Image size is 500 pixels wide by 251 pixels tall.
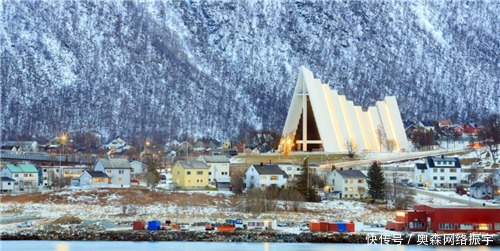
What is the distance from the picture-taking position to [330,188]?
46.6 metres

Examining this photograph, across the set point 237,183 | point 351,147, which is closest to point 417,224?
point 237,183

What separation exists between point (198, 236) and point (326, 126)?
28.5 m

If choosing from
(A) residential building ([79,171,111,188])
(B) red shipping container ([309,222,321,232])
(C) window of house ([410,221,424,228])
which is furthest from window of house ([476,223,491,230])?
(A) residential building ([79,171,111,188])

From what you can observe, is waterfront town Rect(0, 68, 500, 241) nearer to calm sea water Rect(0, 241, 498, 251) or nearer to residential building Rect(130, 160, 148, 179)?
residential building Rect(130, 160, 148, 179)

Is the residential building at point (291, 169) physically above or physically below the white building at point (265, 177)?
above

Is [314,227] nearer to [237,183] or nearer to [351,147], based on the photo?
[237,183]

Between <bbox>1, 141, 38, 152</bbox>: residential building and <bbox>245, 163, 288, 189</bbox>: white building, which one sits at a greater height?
<bbox>1, 141, 38, 152</bbox>: residential building

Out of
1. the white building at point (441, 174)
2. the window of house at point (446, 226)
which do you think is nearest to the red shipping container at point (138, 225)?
the window of house at point (446, 226)

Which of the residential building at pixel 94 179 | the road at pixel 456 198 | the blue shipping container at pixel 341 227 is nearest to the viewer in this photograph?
the blue shipping container at pixel 341 227

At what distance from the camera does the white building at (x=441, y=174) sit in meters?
49.7

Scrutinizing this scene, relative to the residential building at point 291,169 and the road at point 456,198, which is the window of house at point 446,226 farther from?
the residential building at point 291,169

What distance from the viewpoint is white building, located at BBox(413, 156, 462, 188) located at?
1958 inches

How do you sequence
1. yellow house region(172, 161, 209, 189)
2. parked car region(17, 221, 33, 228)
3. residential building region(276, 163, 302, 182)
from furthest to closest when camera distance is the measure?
1. residential building region(276, 163, 302, 182)
2. yellow house region(172, 161, 209, 189)
3. parked car region(17, 221, 33, 228)

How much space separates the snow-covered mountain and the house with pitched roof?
135 ft
